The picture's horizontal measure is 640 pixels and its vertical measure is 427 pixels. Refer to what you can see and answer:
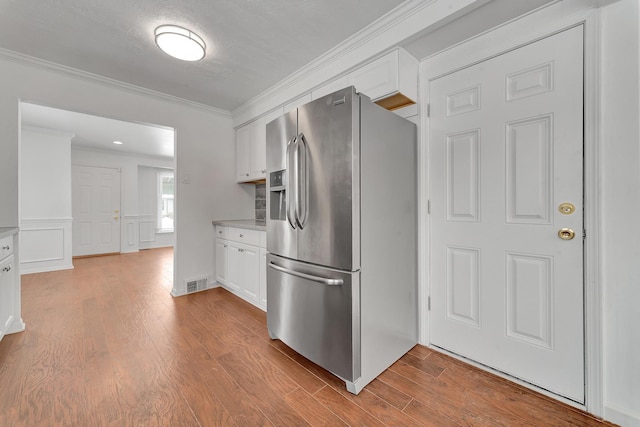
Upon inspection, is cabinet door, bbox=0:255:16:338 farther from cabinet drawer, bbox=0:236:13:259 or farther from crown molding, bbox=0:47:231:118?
crown molding, bbox=0:47:231:118

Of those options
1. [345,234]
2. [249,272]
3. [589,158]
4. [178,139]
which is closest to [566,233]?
[589,158]

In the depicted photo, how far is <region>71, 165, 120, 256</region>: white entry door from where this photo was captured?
18.7 feet

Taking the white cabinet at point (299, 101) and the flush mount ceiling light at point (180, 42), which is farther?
the white cabinet at point (299, 101)

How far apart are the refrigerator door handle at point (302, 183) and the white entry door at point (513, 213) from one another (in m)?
1.01

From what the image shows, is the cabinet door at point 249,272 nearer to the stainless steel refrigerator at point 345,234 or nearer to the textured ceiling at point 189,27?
the stainless steel refrigerator at point 345,234

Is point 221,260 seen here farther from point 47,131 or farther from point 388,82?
point 47,131

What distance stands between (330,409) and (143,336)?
1.75 meters

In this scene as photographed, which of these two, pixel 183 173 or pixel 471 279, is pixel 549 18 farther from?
pixel 183 173

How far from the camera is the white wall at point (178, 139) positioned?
2.26 metres

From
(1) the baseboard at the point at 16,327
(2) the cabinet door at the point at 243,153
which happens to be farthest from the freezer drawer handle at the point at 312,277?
(1) the baseboard at the point at 16,327

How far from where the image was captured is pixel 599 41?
4.40ft

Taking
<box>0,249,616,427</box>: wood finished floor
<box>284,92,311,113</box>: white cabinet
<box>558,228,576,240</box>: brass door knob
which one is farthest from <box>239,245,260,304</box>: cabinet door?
<box>558,228,576,240</box>: brass door knob

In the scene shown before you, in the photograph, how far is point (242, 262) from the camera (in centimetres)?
299

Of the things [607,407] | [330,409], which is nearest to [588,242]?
[607,407]
